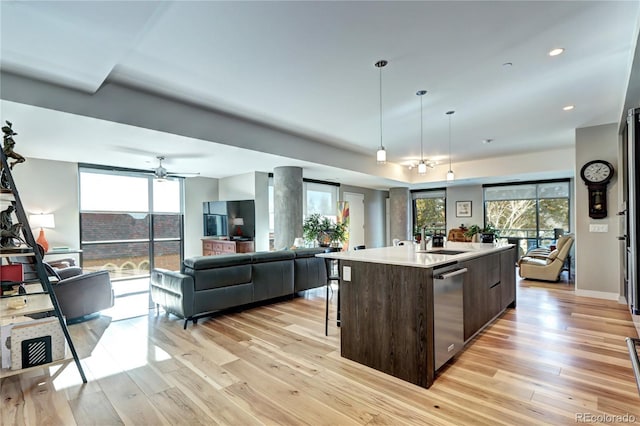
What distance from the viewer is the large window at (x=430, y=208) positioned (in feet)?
33.9

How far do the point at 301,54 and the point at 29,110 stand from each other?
2806 millimetres

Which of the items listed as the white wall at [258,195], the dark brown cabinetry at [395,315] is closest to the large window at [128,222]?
the white wall at [258,195]

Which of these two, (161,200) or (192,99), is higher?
Result: (192,99)

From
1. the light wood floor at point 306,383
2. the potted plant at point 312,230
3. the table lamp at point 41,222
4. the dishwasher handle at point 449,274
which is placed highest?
the table lamp at point 41,222

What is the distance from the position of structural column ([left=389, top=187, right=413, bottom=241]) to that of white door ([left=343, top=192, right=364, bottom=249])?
965 mm

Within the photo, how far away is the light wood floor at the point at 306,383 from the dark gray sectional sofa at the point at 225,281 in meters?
0.36

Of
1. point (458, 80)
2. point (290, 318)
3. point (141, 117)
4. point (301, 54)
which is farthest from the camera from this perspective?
point (290, 318)

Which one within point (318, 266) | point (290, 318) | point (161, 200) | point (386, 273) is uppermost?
point (161, 200)

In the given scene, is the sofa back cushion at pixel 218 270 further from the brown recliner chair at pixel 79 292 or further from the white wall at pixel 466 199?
the white wall at pixel 466 199

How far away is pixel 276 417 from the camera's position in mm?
2119

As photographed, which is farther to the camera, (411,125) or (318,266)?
(318,266)

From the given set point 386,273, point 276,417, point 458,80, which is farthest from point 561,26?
point 276,417

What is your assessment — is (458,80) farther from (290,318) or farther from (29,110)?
(29,110)

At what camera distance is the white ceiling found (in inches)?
91.3
